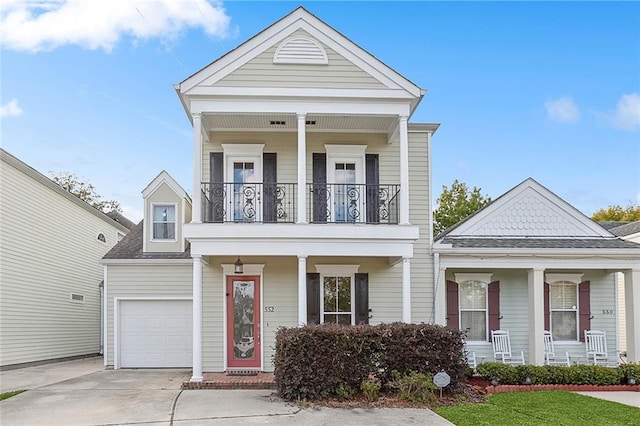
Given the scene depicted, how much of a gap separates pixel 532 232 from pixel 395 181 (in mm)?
3637

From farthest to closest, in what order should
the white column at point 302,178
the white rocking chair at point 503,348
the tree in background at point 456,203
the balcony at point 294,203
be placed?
the tree in background at point 456,203 → the white rocking chair at point 503,348 → the balcony at point 294,203 → the white column at point 302,178

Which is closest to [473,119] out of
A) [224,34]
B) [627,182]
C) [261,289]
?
[627,182]

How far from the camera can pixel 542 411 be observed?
8.79 m

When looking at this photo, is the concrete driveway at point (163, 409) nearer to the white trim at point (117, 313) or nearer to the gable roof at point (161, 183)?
the white trim at point (117, 313)

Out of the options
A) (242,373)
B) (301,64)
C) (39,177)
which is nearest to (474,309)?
(242,373)

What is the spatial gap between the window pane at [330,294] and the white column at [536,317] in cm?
459

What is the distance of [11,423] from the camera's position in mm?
8078

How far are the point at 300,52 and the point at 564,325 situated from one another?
9.17 m

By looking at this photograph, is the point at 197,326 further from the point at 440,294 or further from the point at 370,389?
the point at 440,294

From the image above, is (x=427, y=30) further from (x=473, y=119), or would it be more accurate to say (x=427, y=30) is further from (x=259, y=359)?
(x=259, y=359)

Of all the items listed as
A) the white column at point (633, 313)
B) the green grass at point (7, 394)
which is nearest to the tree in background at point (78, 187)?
the green grass at point (7, 394)

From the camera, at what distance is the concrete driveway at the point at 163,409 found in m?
8.20

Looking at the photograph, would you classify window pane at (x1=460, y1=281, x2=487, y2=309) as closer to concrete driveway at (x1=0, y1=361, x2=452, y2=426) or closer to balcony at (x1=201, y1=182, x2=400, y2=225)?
balcony at (x1=201, y1=182, x2=400, y2=225)

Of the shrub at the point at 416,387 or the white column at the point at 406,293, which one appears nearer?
the shrub at the point at 416,387
